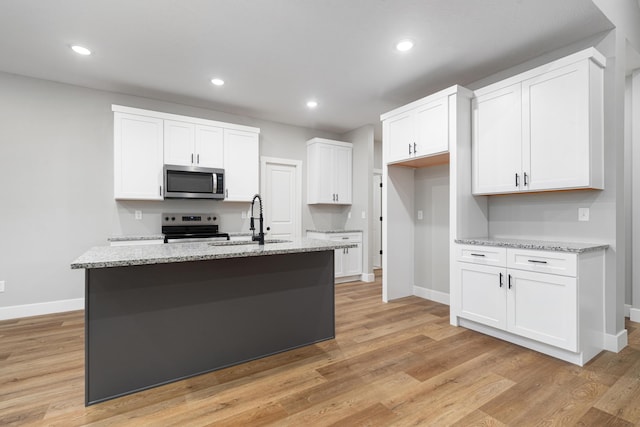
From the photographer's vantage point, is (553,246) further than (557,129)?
No

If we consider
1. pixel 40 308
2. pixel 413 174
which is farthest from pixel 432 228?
pixel 40 308

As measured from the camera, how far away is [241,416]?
1.82 meters

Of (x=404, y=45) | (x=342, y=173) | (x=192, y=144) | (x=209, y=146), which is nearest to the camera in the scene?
(x=404, y=45)

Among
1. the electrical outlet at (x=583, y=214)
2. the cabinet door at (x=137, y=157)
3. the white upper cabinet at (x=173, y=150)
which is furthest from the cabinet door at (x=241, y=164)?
the electrical outlet at (x=583, y=214)

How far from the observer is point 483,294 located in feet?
9.90

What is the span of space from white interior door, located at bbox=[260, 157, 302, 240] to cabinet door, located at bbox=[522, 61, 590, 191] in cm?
345

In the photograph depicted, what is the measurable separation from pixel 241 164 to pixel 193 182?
29.8 inches

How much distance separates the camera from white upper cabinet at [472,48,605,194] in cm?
256

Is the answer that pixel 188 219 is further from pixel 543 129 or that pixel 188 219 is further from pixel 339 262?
pixel 543 129

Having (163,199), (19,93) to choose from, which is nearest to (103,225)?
(163,199)

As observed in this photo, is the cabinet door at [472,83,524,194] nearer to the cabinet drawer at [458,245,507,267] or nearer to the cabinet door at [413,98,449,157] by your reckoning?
the cabinet door at [413,98,449,157]

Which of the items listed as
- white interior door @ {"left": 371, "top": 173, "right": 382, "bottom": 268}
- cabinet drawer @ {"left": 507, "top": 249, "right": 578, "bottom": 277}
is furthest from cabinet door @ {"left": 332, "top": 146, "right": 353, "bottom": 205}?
cabinet drawer @ {"left": 507, "top": 249, "right": 578, "bottom": 277}

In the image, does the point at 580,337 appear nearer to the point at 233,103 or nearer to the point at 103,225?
the point at 233,103

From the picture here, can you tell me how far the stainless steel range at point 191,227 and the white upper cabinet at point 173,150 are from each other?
0.44m
